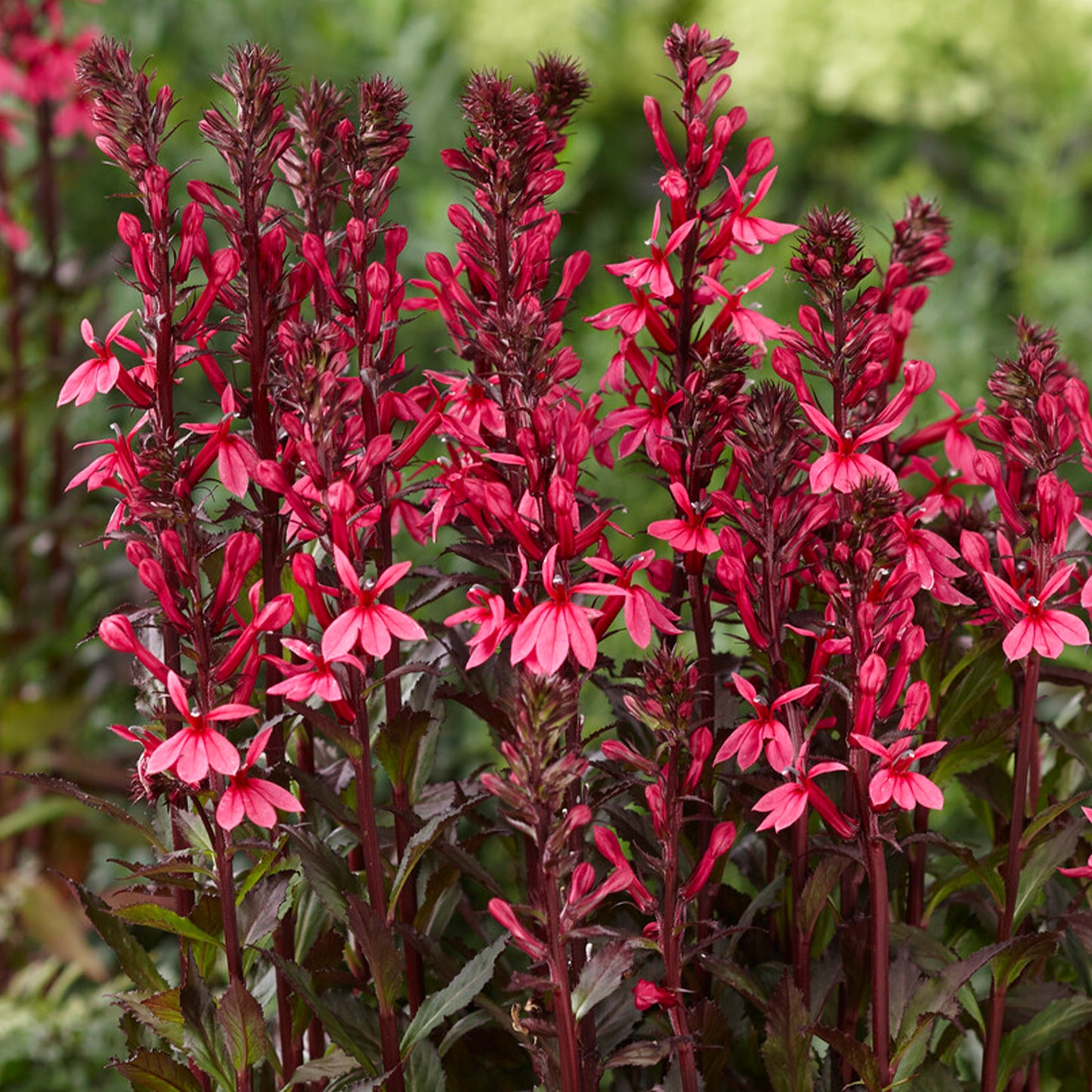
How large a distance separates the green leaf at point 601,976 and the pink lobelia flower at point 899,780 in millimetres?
131

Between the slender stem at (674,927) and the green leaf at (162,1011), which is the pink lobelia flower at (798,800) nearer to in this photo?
the slender stem at (674,927)

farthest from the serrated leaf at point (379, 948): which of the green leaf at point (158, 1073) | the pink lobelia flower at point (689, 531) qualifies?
the pink lobelia flower at point (689, 531)

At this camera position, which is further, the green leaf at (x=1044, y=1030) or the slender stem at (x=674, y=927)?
the green leaf at (x=1044, y=1030)

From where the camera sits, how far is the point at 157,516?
0.58 meters

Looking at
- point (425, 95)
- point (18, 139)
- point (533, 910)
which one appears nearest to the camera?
point (533, 910)

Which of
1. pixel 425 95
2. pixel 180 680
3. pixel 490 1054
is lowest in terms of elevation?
pixel 490 1054

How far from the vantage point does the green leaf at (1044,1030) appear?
700 mm

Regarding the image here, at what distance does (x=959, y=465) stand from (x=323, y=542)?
0.38 metres

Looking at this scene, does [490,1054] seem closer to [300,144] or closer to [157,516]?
[157,516]

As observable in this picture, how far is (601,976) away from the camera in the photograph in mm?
581

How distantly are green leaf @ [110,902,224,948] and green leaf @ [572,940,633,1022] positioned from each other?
0.62ft

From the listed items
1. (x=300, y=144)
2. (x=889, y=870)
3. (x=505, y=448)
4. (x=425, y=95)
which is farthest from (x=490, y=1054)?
(x=425, y=95)

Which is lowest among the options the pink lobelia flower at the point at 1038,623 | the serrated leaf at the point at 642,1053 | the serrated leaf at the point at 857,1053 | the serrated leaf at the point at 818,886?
the serrated leaf at the point at 857,1053

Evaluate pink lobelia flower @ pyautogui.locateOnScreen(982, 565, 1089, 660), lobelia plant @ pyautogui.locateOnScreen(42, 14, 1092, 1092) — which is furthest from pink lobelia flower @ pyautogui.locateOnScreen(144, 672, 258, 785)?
pink lobelia flower @ pyautogui.locateOnScreen(982, 565, 1089, 660)
